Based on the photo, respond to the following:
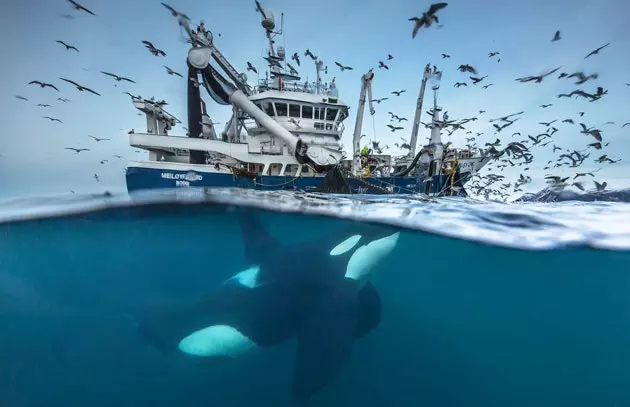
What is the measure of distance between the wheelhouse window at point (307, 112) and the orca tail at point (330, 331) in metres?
17.9

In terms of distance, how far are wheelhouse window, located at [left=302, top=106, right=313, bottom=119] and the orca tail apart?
17907mm

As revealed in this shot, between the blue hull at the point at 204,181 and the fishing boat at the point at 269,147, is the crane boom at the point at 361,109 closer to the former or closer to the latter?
the fishing boat at the point at 269,147

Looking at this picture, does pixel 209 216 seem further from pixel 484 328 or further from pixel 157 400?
pixel 484 328

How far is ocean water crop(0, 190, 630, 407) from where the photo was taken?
776 centimetres

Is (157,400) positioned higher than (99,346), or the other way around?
(99,346)

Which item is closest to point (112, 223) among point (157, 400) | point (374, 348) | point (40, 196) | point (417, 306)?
point (40, 196)

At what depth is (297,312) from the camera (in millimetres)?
6578

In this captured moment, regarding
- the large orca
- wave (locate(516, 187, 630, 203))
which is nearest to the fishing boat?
wave (locate(516, 187, 630, 203))

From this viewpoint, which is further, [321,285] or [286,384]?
[286,384]

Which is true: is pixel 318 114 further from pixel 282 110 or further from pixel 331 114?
pixel 282 110

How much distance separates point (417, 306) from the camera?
515 inches

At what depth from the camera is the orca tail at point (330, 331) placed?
495cm

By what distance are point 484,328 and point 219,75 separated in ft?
80.7

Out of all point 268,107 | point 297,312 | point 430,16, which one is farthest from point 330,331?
point 268,107
